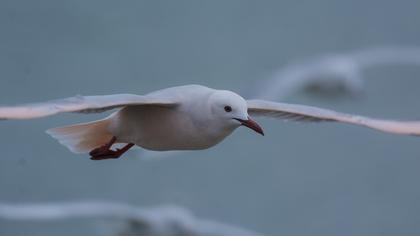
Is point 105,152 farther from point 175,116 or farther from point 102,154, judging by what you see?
point 175,116

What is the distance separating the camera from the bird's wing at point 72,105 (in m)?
2.17

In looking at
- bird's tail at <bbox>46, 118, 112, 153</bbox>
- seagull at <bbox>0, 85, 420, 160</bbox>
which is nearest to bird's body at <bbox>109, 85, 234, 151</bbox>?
seagull at <bbox>0, 85, 420, 160</bbox>

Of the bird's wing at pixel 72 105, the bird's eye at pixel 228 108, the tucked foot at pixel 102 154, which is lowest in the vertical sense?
the bird's wing at pixel 72 105

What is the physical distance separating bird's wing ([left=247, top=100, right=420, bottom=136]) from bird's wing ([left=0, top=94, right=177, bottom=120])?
1.28 ft

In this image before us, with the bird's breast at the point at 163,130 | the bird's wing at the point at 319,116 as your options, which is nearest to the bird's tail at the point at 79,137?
the bird's breast at the point at 163,130

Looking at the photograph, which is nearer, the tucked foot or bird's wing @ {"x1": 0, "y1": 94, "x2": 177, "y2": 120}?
bird's wing @ {"x1": 0, "y1": 94, "x2": 177, "y2": 120}

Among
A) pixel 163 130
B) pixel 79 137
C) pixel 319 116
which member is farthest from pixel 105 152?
pixel 319 116

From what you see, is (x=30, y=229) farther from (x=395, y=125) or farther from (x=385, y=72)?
(x=395, y=125)

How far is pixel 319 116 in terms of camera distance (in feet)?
8.84

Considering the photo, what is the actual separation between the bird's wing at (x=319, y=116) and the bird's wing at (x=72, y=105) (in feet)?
1.28

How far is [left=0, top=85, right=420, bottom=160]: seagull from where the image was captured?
7.41 feet

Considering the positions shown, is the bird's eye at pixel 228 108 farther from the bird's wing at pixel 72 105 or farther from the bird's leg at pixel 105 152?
the bird's leg at pixel 105 152

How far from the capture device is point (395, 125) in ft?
8.89

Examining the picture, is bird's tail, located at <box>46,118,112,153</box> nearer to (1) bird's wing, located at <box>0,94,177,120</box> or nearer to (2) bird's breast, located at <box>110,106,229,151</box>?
(2) bird's breast, located at <box>110,106,229,151</box>
